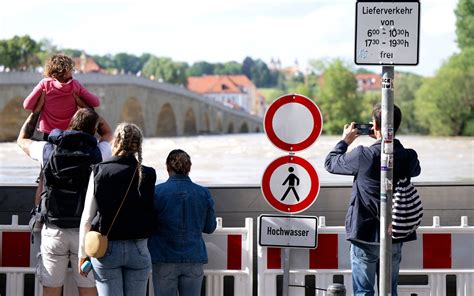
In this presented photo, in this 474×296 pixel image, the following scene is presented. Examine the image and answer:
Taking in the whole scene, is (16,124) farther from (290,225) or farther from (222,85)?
(290,225)

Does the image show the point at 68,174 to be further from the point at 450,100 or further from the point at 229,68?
the point at 229,68

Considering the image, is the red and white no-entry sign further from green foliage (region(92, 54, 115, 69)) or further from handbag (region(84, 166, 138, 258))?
green foliage (region(92, 54, 115, 69))

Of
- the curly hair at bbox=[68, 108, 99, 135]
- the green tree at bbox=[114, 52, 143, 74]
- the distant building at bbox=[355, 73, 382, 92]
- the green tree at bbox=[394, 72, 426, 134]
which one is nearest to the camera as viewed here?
the curly hair at bbox=[68, 108, 99, 135]

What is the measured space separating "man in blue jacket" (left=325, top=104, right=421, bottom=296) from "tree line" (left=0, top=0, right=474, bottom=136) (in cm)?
3688

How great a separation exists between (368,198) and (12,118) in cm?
3618

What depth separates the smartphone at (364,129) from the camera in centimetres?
487

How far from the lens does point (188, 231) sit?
15.9ft

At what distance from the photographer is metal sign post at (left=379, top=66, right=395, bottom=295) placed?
4.48 m

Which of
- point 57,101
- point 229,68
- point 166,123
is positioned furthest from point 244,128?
point 57,101

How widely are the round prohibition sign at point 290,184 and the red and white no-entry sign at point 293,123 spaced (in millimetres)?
89

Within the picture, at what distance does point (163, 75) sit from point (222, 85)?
14.5 ft

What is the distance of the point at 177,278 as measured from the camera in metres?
4.85

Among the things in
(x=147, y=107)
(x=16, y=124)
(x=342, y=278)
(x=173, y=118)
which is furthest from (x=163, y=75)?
(x=342, y=278)

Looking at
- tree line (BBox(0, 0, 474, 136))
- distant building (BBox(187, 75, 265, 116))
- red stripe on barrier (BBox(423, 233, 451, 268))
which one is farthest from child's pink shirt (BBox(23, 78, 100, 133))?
distant building (BBox(187, 75, 265, 116))
